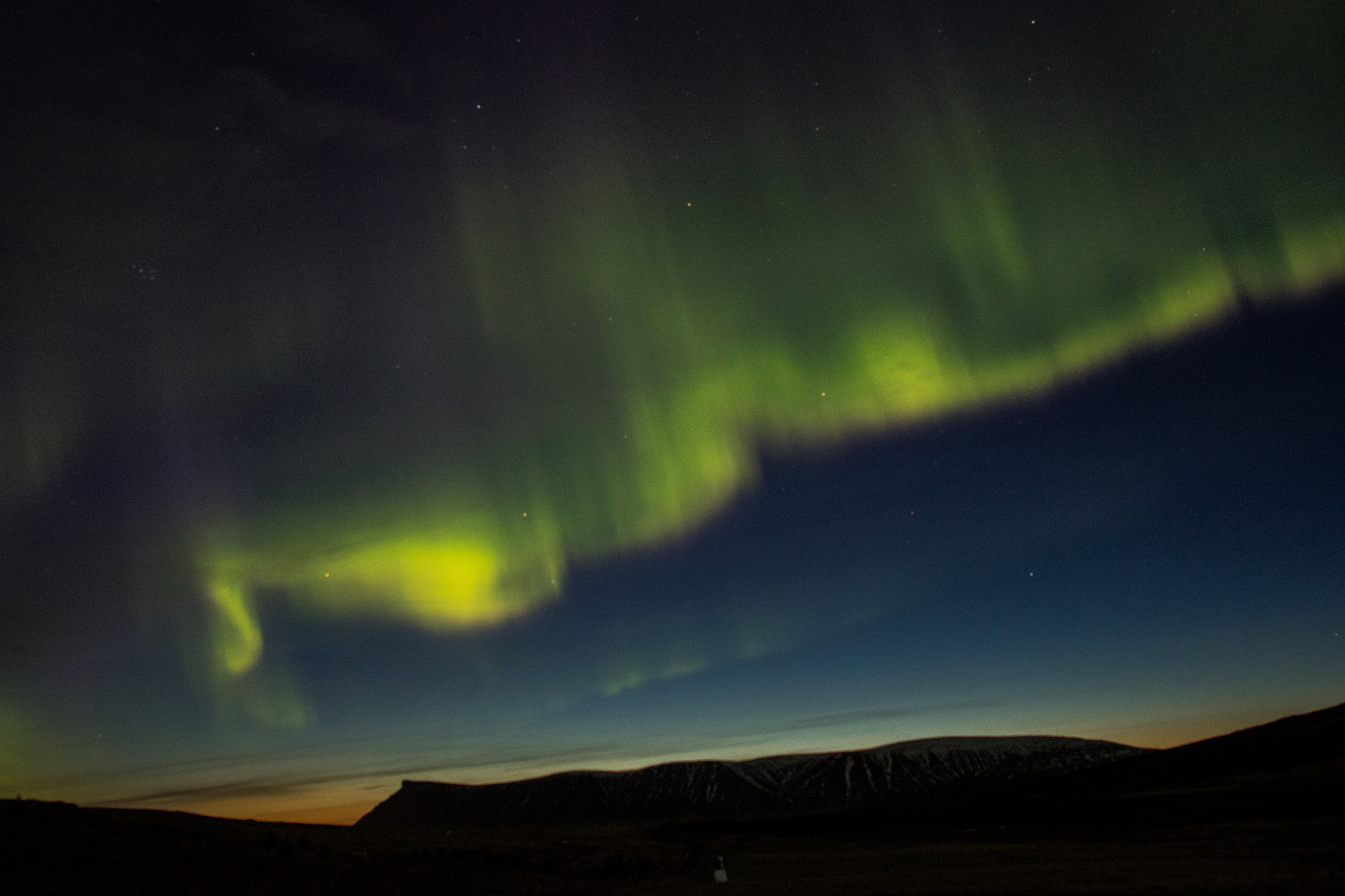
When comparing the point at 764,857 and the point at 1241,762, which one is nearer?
the point at 764,857

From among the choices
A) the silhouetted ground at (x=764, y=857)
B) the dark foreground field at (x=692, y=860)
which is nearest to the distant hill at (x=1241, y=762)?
the silhouetted ground at (x=764, y=857)

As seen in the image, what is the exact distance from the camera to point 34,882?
63.4 ft

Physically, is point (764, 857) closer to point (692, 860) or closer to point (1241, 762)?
point (692, 860)

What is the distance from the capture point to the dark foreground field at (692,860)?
2181 centimetres

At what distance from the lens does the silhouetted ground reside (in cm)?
2200

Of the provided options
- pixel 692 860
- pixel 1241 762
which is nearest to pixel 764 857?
pixel 692 860

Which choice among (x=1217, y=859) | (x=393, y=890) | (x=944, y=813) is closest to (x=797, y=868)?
(x=1217, y=859)

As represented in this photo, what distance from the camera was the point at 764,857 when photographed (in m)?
49.3

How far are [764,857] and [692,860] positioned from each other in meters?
6.68

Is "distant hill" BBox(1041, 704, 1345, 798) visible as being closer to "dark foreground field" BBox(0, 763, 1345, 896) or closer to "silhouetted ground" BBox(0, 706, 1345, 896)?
"silhouetted ground" BBox(0, 706, 1345, 896)

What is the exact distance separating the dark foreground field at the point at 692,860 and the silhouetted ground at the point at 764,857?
0.39ft

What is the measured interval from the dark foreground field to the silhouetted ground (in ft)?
0.39

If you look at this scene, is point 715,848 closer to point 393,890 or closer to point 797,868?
point 797,868

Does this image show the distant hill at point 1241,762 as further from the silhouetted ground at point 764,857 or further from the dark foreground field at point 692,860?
the dark foreground field at point 692,860
